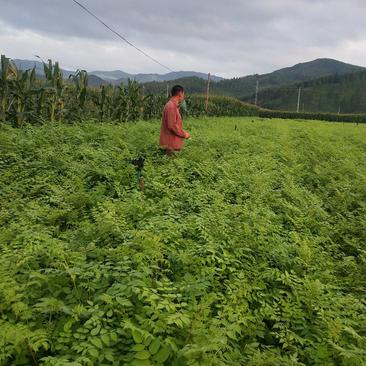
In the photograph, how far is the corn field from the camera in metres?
11.7

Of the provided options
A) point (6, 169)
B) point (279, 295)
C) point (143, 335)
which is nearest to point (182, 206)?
point (279, 295)

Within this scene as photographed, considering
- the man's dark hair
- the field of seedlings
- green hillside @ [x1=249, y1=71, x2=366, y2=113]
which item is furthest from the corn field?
green hillside @ [x1=249, y1=71, x2=366, y2=113]

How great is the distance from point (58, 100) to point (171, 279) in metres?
11.7

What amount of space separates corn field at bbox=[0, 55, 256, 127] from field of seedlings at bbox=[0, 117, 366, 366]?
Answer: 6.09m

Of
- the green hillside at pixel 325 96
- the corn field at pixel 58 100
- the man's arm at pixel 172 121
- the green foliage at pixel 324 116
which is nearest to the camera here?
the man's arm at pixel 172 121

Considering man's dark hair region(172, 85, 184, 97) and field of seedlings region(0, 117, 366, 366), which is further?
man's dark hair region(172, 85, 184, 97)

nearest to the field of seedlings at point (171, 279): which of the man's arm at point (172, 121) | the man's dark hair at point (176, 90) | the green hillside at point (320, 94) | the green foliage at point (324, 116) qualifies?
the man's arm at point (172, 121)

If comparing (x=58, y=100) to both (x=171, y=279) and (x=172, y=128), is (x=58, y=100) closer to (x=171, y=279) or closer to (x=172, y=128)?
(x=172, y=128)

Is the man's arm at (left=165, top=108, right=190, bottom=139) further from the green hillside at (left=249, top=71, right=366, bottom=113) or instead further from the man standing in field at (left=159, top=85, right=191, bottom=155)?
the green hillside at (left=249, top=71, right=366, bottom=113)

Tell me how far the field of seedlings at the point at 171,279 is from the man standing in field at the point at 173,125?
6.35 ft

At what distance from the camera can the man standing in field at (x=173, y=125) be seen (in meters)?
8.19

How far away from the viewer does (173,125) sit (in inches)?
323

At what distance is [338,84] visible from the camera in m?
126

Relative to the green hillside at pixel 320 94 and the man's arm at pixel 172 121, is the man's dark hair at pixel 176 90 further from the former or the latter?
the green hillside at pixel 320 94
